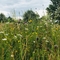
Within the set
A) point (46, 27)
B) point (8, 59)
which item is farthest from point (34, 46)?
point (46, 27)

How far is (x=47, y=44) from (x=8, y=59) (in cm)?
108

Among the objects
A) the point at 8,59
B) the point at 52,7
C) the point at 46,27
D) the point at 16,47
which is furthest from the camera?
the point at 52,7

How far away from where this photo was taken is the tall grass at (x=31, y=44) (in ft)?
11.6

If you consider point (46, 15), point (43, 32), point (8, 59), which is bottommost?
point (8, 59)

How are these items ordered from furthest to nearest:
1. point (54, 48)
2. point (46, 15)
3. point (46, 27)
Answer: point (46, 15) → point (46, 27) → point (54, 48)

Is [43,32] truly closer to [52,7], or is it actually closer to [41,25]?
[41,25]

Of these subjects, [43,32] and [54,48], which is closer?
[54,48]

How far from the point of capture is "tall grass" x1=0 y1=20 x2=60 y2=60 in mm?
3523

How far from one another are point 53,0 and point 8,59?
5729 cm

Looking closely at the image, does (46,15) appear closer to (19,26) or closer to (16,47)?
(19,26)

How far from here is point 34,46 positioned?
414 centimetres

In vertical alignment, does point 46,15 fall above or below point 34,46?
above

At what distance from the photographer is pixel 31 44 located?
420 cm

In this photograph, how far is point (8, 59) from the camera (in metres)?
3.38
